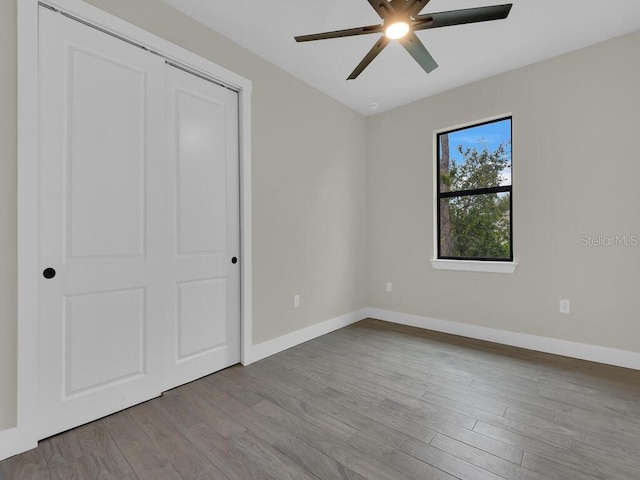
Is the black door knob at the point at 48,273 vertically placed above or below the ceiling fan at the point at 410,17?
below

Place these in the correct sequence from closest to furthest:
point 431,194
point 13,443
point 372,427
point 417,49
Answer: point 13,443
point 372,427
point 417,49
point 431,194

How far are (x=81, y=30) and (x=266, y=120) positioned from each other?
1381mm

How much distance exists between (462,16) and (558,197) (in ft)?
6.63

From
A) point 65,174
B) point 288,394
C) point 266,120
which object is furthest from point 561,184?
point 65,174

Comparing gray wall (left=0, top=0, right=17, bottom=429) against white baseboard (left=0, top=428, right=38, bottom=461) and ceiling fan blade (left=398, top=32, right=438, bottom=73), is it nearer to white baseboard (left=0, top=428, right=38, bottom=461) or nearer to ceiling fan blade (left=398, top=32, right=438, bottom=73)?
white baseboard (left=0, top=428, right=38, bottom=461)

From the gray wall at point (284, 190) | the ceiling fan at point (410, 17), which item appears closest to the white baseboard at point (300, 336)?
the gray wall at point (284, 190)

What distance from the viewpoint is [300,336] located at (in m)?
3.18

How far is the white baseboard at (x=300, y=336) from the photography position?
2761 millimetres

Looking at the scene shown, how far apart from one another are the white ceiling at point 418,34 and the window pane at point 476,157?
0.54m

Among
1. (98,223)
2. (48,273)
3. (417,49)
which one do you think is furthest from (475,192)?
(48,273)

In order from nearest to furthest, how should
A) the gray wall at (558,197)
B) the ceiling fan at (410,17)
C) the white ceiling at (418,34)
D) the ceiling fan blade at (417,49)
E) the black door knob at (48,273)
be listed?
the ceiling fan at (410,17)
the black door knob at (48,273)
the ceiling fan blade at (417,49)
the white ceiling at (418,34)
the gray wall at (558,197)

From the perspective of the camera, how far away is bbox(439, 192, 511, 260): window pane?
10.6 ft

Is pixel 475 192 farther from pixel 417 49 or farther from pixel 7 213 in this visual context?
pixel 7 213

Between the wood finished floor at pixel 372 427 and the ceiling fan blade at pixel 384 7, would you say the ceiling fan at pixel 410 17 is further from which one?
the wood finished floor at pixel 372 427
